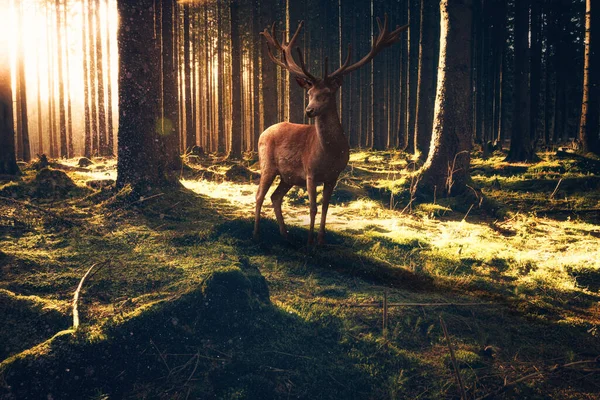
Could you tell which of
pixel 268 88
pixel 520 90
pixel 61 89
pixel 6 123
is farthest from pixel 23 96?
pixel 520 90

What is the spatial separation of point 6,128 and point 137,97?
6.06 m

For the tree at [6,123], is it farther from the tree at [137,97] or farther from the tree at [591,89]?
the tree at [591,89]

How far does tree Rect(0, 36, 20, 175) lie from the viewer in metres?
11.7

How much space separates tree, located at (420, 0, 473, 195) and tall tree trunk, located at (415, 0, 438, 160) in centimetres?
474

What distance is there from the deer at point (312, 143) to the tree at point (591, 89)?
8.29 meters

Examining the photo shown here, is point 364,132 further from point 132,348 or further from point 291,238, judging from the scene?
point 132,348

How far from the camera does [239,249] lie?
20.1 feet

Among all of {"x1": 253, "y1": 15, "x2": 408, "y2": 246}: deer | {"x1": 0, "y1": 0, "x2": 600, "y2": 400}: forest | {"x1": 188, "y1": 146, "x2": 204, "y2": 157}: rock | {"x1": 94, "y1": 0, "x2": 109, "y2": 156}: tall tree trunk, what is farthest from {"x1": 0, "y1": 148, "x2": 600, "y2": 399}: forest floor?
{"x1": 94, "y1": 0, "x2": 109, "y2": 156}: tall tree trunk

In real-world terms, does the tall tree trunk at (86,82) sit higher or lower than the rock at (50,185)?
higher

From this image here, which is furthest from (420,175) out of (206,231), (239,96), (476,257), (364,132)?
(364,132)

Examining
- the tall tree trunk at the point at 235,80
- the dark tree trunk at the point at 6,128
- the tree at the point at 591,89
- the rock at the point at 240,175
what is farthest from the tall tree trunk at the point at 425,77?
the dark tree trunk at the point at 6,128

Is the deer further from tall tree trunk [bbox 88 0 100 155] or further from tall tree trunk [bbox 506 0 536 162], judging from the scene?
tall tree trunk [bbox 88 0 100 155]

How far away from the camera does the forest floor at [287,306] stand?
10.4ft

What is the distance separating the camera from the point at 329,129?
20.1 ft
